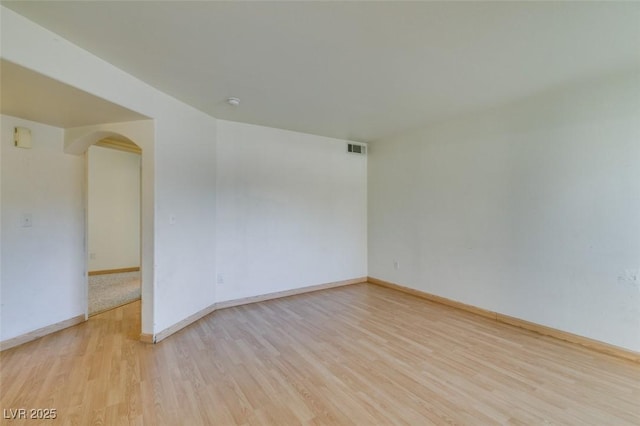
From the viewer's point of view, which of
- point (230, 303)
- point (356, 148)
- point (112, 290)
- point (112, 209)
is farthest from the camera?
point (112, 209)

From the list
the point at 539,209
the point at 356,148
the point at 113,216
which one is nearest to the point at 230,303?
the point at 356,148

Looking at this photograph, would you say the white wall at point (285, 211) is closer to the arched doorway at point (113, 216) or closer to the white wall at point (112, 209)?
the arched doorway at point (113, 216)

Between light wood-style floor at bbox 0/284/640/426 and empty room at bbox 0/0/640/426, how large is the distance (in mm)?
21

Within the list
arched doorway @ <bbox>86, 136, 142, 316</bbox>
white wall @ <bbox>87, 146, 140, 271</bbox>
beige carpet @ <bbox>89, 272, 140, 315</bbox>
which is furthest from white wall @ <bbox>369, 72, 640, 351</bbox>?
white wall @ <bbox>87, 146, 140, 271</bbox>

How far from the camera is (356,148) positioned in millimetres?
4844

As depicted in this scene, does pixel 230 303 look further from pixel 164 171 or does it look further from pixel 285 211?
pixel 164 171

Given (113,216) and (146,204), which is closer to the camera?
(146,204)

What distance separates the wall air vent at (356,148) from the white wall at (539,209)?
2.95ft

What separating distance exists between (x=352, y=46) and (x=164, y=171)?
2105mm

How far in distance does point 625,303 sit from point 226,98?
4.20 metres

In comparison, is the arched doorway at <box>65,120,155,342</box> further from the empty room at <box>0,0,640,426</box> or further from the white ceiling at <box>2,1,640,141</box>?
the white ceiling at <box>2,1,640,141</box>

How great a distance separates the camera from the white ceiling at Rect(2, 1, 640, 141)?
5.37ft

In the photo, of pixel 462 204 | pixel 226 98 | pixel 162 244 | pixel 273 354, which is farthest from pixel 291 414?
pixel 462 204

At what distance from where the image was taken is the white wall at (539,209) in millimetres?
2449
